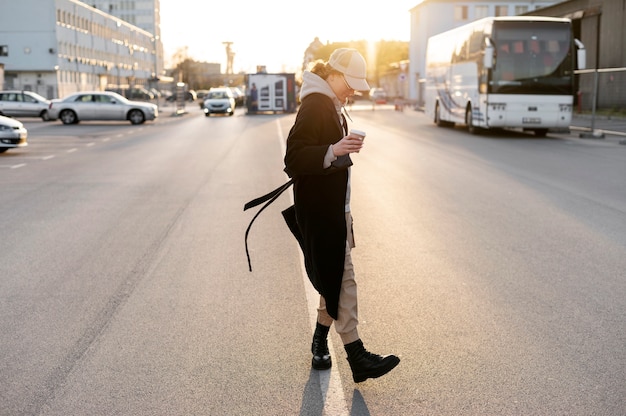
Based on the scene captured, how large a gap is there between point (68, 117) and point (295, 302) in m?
34.8

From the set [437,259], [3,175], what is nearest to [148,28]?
[3,175]

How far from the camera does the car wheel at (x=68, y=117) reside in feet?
127

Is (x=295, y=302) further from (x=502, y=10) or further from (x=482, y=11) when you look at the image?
(x=502, y=10)

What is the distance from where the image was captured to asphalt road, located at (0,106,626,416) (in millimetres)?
4305

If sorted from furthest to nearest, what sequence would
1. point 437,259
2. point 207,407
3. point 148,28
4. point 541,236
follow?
1. point 148,28
2. point 541,236
3. point 437,259
4. point 207,407

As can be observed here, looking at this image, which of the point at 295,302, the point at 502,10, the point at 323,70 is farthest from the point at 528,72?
the point at 502,10

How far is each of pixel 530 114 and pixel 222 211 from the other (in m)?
16.3

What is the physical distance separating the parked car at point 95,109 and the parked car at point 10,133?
18201 mm

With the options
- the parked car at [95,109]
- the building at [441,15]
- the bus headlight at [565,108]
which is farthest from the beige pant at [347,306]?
the building at [441,15]

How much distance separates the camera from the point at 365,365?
4430mm

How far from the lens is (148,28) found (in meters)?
156

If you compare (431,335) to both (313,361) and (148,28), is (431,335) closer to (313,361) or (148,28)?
(313,361)

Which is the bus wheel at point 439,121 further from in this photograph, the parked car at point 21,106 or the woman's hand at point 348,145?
the woman's hand at point 348,145

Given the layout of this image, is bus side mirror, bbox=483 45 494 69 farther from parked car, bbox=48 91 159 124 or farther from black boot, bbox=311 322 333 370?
black boot, bbox=311 322 333 370
